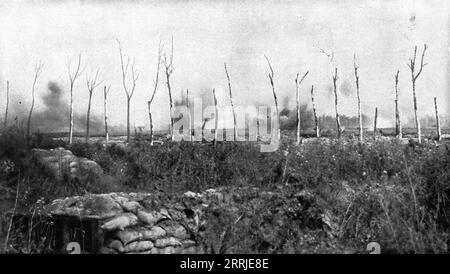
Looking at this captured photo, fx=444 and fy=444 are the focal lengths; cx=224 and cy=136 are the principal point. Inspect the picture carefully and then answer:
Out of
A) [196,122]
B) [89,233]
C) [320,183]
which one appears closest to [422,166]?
[320,183]

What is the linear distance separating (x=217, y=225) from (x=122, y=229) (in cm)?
160

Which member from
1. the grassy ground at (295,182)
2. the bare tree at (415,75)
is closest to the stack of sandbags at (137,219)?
the grassy ground at (295,182)

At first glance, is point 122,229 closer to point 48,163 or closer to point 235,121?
Answer: point 48,163

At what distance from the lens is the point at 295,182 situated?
9.20 metres

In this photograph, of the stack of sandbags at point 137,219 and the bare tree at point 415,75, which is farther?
the bare tree at point 415,75

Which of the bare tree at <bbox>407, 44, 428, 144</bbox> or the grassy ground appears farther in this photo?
the bare tree at <bbox>407, 44, 428, 144</bbox>

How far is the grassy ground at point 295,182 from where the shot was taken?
7191 millimetres

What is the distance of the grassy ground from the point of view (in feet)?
23.6

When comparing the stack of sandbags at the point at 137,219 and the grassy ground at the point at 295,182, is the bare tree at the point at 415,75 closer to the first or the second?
the grassy ground at the point at 295,182

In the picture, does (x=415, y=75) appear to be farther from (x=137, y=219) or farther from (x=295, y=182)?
(x=137, y=219)

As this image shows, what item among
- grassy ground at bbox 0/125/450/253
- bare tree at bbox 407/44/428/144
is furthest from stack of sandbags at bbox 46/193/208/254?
bare tree at bbox 407/44/428/144

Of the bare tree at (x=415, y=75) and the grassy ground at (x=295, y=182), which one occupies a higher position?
the bare tree at (x=415, y=75)

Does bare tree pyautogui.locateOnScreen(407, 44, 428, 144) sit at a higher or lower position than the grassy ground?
higher

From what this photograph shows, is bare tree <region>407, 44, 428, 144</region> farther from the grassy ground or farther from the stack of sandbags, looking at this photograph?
the stack of sandbags
